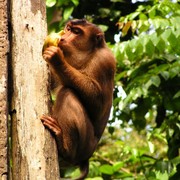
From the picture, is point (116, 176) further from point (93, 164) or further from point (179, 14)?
point (179, 14)

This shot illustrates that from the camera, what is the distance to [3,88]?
12.9ft

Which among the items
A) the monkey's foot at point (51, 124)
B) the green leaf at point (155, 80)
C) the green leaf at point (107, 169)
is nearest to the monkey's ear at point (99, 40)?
the green leaf at point (155, 80)

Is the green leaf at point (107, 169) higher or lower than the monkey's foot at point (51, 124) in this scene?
lower

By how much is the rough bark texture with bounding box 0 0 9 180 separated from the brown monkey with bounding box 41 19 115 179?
1.07 ft

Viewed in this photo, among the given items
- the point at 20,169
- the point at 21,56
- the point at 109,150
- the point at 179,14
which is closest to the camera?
the point at 20,169

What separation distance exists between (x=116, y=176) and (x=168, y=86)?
1.34 meters

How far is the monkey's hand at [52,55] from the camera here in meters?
4.24

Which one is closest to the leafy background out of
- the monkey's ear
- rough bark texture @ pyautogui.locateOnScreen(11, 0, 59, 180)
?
the monkey's ear

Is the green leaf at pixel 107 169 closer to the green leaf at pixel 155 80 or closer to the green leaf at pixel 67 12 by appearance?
the green leaf at pixel 155 80

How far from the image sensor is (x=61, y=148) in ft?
14.6

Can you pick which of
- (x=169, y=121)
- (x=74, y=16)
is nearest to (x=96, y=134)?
(x=169, y=121)

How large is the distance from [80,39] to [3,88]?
1.52 metres

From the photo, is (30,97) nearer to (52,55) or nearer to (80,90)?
(52,55)

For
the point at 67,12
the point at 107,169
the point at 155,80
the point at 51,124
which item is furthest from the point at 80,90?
the point at 67,12
